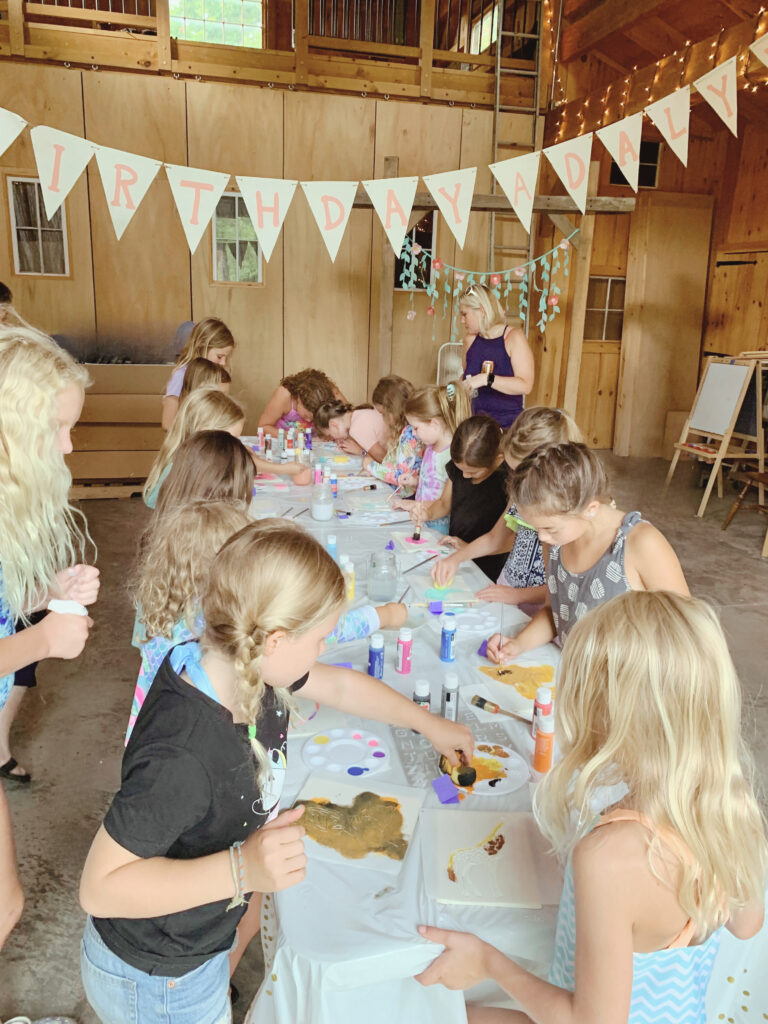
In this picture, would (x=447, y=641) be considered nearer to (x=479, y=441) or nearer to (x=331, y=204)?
(x=479, y=441)

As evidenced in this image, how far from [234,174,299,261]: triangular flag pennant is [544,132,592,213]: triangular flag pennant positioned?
157 cm

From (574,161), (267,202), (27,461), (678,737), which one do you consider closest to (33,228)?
(267,202)

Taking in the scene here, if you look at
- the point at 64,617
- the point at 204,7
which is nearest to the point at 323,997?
the point at 64,617

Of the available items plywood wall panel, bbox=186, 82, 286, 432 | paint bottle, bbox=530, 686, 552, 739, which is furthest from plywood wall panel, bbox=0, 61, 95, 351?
paint bottle, bbox=530, 686, 552, 739

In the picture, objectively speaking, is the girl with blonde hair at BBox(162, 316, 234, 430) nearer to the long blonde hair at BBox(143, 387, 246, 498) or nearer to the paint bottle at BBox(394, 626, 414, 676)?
the long blonde hair at BBox(143, 387, 246, 498)

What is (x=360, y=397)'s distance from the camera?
25.7 feet

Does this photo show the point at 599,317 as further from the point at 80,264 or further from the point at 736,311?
the point at 80,264

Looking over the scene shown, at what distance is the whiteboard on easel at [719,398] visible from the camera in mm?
6633

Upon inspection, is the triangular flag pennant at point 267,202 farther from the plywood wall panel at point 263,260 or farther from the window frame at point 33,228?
the window frame at point 33,228

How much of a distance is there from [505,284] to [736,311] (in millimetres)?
2661

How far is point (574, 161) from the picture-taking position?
4.45m

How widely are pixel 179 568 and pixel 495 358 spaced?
125 inches

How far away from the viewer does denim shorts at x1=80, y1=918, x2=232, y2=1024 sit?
1.21 metres

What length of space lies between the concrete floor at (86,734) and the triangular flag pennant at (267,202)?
7.51ft
